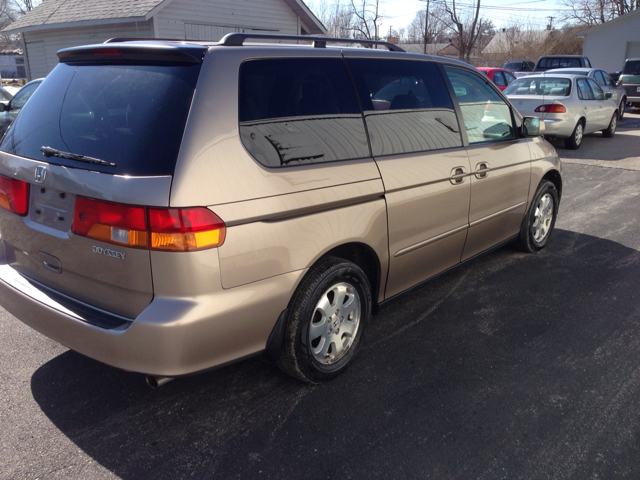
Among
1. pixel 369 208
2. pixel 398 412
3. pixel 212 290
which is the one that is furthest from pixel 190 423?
pixel 369 208

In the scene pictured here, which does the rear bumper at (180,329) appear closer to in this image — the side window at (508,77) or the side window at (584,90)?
the side window at (584,90)

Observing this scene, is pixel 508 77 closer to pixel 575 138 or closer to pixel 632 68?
pixel 575 138

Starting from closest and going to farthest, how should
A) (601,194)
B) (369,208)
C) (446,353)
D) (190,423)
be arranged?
(190,423) < (369,208) < (446,353) < (601,194)

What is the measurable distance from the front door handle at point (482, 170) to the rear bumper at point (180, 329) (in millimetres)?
1982

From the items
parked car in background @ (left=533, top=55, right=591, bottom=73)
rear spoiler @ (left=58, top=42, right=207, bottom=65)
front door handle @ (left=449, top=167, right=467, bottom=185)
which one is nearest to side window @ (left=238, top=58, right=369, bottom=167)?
rear spoiler @ (left=58, top=42, right=207, bottom=65)

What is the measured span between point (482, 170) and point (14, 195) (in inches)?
125

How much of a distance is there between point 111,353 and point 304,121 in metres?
1.51

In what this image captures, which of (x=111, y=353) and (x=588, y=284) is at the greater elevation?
(x=111, y=353)

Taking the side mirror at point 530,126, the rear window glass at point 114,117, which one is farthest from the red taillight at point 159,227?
the side mirror at point 530,126

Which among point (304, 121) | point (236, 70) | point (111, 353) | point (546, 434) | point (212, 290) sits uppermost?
point (236, 70)

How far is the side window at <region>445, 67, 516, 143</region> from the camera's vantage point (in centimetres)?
410

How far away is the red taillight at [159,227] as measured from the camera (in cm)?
229

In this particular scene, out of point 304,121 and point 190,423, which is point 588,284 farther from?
point 190,423

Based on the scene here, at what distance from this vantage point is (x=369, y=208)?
311cm
